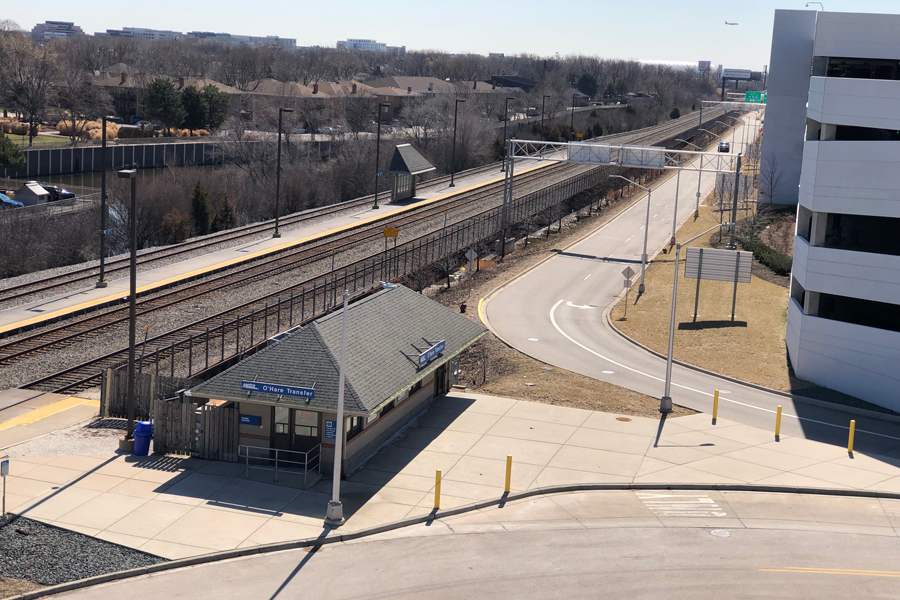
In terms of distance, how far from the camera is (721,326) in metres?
42.2

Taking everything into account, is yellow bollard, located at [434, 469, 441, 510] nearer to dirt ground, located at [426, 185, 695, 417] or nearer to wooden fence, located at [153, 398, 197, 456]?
wooden fence, located at [153, 398, 197, 456]

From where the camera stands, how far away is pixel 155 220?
63062mm

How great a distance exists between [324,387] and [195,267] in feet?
87.3

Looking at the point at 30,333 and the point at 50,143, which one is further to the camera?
the point at 50,143

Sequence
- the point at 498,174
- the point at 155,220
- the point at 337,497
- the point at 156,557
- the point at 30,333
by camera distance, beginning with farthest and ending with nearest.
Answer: the point at 498,174 < the point at 155,220 < the point at 30,333 < the point at 337,497 < the point at 156,557

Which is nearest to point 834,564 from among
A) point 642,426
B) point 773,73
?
point 642,426

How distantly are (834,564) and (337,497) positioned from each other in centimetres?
1079

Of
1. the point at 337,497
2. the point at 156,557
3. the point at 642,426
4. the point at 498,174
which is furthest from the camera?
the point at 498,174

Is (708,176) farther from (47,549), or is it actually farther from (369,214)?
(47,549)

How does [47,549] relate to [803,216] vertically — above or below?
below

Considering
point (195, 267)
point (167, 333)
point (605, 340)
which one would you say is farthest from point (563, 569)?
point (195, 267)

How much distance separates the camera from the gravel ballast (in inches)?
686

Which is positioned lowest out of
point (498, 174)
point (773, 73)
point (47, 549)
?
point (47, 549)

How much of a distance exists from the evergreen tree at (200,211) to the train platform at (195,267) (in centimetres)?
738
